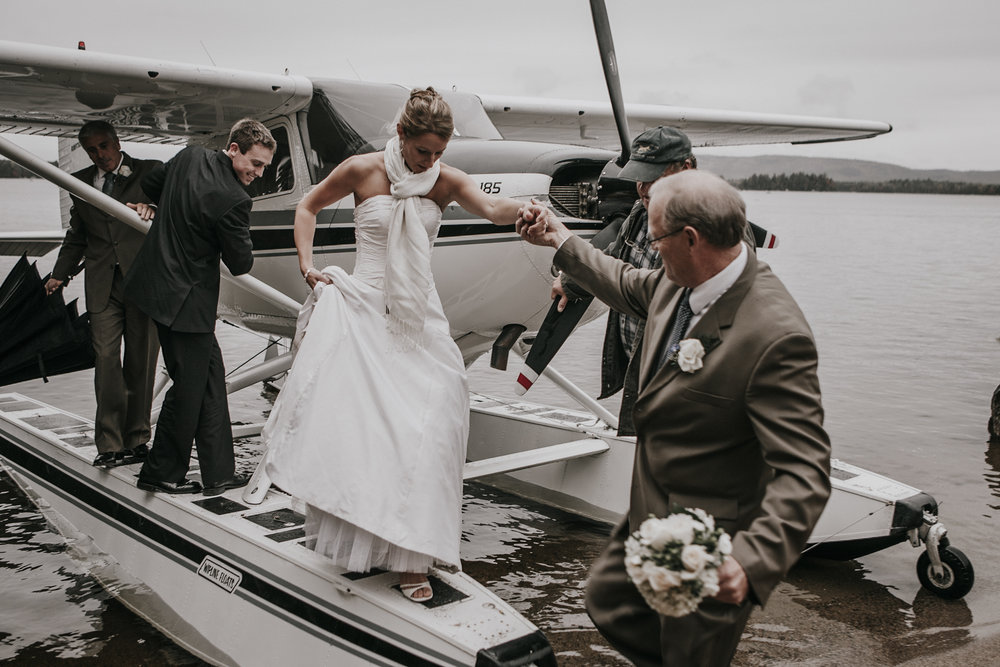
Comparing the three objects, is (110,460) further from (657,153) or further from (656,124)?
(656,124)

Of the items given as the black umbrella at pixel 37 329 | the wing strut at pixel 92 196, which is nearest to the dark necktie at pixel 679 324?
the wing strut at pixel 92 196

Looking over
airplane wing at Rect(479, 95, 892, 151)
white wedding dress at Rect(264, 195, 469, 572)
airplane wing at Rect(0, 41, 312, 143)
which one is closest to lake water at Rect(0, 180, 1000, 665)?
white wedding dress at Rect(264, 195, 469, 572)

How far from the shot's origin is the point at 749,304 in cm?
195

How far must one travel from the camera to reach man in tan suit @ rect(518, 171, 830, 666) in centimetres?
178

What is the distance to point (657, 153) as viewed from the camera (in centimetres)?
334

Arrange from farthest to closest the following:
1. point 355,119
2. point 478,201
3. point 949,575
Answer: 1. point 355,119
2. point 949,575
3. point 478,201

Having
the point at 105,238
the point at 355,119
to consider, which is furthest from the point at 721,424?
the point at 355,119

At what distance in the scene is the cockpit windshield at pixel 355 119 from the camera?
5.35 metres

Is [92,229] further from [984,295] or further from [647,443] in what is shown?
[984,295]

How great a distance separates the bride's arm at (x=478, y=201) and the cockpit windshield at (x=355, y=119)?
2.01m

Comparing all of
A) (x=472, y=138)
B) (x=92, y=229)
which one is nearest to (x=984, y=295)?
(x=472, y=138)

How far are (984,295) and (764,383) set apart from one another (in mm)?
23231

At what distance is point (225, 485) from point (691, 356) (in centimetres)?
317

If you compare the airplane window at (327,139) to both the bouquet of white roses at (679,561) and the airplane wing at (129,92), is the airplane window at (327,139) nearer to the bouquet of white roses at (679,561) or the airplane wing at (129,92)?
the airplane wing at (129,92)
